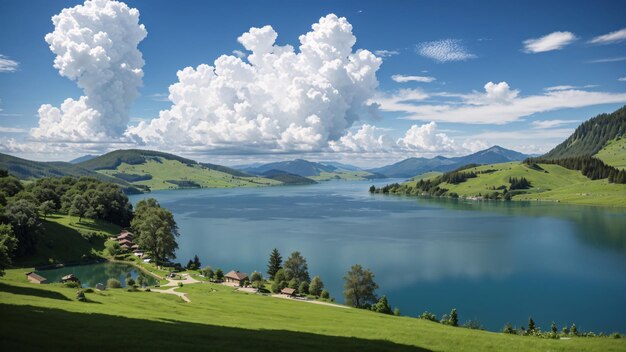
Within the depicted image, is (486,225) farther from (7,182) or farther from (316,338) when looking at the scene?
(7,182)

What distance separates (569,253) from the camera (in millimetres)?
114500

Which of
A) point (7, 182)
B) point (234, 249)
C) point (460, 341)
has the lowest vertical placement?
point (234, 249)

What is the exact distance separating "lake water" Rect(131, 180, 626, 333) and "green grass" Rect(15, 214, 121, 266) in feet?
76.4

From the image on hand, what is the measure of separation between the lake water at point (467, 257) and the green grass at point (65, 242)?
76.4 feet

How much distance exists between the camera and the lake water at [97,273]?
8631cm

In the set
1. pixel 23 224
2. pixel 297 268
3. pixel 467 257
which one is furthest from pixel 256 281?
pixel 467 257

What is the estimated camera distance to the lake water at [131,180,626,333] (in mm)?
71562

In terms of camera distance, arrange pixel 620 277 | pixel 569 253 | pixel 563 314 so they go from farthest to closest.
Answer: pixel 569 253 → pixel 620 277 → pixel 563 314

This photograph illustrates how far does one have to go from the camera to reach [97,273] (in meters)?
93.9

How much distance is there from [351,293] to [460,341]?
39033 mm

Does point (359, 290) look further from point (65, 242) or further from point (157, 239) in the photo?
point (65, 242)

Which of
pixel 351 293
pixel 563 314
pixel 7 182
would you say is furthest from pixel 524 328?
pixel 7 182

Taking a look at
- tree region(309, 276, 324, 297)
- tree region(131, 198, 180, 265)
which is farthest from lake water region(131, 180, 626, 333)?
tree region(131, 198, 180, 265)

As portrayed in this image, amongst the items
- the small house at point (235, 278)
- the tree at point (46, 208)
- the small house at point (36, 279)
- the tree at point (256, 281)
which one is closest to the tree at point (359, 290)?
the tree at point (256, 281)
